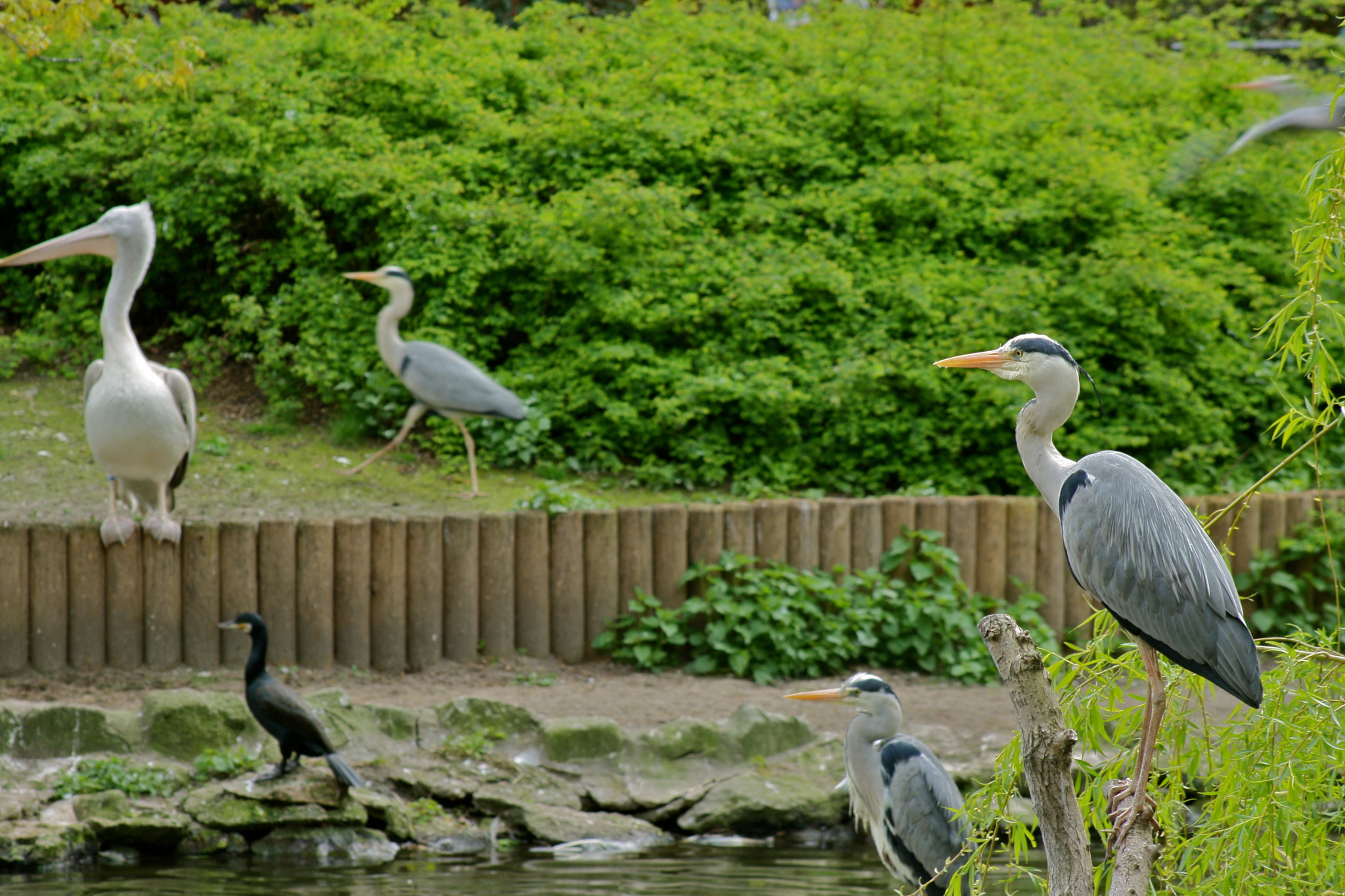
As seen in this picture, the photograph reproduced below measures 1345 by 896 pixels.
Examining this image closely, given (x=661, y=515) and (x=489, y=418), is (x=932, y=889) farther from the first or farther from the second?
(x=489, y=418)

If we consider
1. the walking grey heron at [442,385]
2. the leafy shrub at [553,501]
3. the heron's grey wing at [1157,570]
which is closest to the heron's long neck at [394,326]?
the walking grey heron at [442,385]

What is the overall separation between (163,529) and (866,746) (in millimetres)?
3785

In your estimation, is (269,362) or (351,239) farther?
(351,239)

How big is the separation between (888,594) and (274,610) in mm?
3373

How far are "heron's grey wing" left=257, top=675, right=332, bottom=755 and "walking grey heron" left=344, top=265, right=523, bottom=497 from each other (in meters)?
2.48

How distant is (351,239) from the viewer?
32.4 feet

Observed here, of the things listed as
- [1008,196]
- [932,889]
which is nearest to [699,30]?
[1008,196]


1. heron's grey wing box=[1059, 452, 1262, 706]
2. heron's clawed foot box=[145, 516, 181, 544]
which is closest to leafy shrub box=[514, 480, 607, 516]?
heron's clawed foot box=[145, 516, 181, 544]

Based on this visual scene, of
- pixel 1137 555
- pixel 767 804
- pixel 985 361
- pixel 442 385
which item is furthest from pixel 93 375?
pixel 1137 555

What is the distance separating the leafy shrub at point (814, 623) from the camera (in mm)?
7316

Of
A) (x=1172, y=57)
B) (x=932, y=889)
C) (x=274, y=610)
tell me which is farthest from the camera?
(x=1172, y=57)

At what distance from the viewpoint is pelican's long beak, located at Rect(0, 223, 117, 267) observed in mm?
6969

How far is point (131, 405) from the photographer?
21.4 feet

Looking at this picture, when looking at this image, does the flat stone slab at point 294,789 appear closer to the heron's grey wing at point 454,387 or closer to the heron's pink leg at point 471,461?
the heron's pink leg at point 471,461
